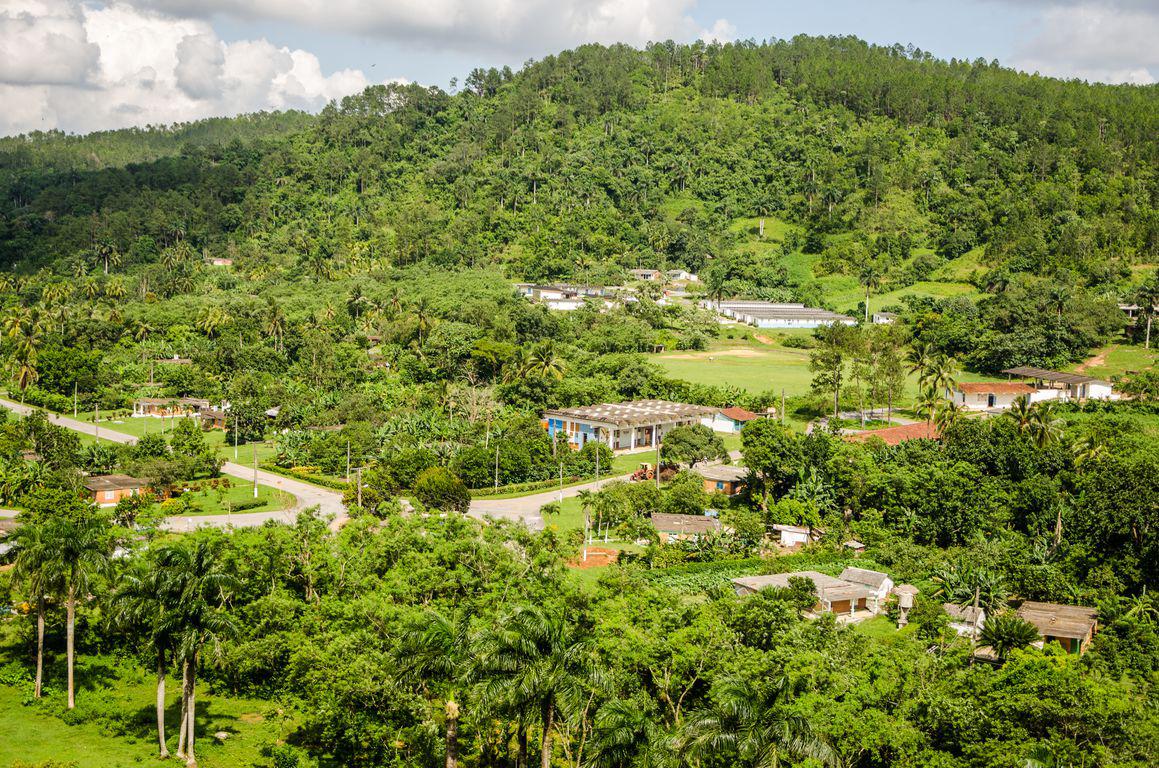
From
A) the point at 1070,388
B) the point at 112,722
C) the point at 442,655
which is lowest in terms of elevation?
the point at 112,722

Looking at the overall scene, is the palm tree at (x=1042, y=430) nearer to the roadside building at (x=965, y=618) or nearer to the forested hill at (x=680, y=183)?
the roadside building at (x=965, y=618)

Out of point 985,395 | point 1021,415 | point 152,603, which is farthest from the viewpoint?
point 985,395

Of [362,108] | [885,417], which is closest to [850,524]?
[885,417]

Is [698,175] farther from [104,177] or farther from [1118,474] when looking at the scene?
[1118,474]

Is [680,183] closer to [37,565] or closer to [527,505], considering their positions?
[527,505]

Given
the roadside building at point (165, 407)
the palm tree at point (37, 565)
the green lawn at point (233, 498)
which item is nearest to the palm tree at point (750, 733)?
the palm tree at point (37, 565)

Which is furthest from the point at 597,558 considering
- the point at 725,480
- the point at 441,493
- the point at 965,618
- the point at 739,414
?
the point at 739,414

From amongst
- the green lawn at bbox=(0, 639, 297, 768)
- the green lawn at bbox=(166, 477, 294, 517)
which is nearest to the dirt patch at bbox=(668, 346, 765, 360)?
the green lawn at bbox=(166, 477, 294, 517)
